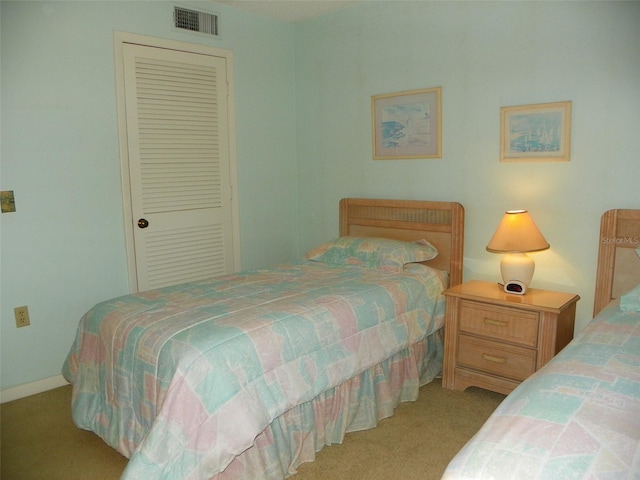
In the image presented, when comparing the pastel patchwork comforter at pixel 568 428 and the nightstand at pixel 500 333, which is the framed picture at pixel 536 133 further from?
the pastel patchwork comforter at pixel 568 428

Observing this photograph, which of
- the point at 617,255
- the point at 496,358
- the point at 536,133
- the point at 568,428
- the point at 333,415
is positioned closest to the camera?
the point at 568,428

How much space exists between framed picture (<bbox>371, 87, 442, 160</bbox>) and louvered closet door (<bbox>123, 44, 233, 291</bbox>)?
3.84 ft

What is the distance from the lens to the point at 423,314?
291 centimetres

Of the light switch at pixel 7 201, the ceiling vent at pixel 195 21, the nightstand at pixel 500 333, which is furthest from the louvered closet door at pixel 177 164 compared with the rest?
the nightstand at pixel 500 333

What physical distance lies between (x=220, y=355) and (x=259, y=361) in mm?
176

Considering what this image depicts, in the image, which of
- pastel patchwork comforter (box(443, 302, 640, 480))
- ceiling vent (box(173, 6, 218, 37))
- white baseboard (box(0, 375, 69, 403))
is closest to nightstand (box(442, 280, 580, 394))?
pastel patchwork comforter (box(443, 302, 640, 480))

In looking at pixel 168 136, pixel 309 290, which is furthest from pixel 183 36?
pixel 309 290

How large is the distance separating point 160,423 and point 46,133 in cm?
200

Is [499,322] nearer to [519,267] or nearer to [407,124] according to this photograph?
[519,267]

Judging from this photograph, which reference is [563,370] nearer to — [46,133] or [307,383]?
[307,383]

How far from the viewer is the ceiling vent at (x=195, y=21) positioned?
3.46 metres

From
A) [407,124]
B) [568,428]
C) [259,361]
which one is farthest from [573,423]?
[407,124]

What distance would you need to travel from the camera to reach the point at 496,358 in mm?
2777

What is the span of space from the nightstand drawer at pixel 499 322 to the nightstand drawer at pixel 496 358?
0.05 m
